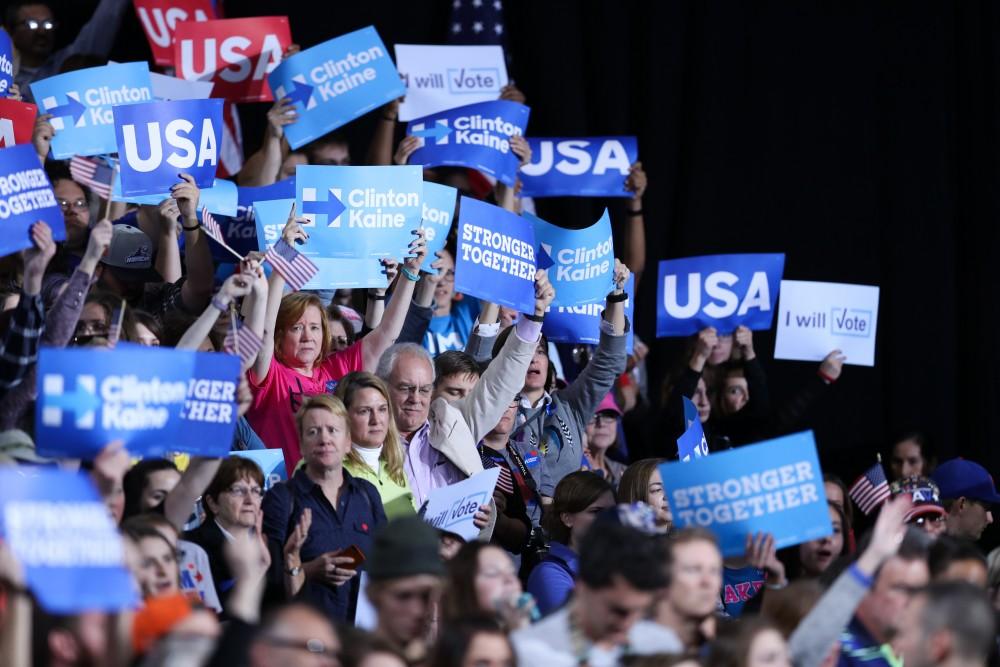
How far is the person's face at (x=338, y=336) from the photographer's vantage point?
22.3 ft

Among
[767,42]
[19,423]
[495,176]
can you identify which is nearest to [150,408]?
[19,423]

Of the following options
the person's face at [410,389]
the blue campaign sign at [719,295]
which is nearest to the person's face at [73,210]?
the person's face at [410,389]

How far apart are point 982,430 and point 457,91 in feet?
12.6

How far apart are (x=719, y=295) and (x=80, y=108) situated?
10.2ft

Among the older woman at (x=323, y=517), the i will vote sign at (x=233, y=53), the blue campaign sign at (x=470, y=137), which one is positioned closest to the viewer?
the older woman at (x=323, y=517)

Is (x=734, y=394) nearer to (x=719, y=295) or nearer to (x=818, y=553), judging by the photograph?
(x=719, y=295)

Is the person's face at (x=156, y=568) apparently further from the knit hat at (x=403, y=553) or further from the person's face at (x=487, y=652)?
the person's face at (x=487, y=652)

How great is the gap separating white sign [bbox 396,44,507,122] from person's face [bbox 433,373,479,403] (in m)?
2.95

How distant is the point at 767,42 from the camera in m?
10.1

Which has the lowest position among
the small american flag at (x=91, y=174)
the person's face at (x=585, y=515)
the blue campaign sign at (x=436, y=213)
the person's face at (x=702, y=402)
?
the person's face at (x=702, y=402)

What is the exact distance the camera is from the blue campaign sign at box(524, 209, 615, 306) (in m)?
7.21

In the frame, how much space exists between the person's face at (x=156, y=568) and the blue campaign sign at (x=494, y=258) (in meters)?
2.41

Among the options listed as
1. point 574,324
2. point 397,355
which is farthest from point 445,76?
point 397,355

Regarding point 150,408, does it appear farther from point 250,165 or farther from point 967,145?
point 967,145
